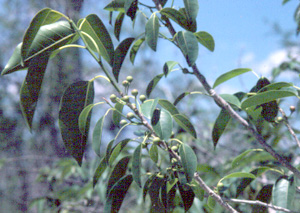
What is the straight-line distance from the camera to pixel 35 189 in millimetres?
4988

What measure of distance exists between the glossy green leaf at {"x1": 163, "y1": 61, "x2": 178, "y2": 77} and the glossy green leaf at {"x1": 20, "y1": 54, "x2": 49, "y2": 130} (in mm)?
323

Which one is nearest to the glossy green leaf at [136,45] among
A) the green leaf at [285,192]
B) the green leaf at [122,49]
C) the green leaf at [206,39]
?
the green leaf at [122,49]

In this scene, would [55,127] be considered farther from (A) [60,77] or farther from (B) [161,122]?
(B) [161,122]

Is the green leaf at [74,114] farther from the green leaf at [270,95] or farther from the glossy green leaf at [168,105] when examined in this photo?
the green leaf at [270,95]

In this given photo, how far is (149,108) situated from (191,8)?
0.29 m

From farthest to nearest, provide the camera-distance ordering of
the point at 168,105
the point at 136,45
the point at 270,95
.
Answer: the point at 136,45, the point at 168,105, the point at 270,95

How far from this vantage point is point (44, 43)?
0.70 metres

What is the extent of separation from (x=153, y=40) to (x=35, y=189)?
4758mm

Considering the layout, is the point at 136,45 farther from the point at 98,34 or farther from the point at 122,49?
the point at 98,34

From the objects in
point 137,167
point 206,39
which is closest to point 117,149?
point 137,167

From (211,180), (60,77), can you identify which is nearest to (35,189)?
(60,77)

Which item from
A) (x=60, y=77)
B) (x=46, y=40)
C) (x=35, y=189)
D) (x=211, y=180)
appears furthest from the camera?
(x=60, y=77)

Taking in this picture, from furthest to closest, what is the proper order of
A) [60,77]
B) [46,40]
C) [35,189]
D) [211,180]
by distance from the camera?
1. [60,77]
2. [35,189]
3. [211,180]
4. [46,40]

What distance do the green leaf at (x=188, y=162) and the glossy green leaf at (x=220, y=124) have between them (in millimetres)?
217
